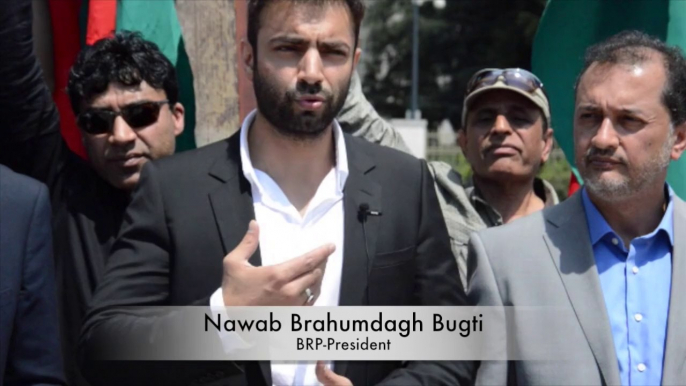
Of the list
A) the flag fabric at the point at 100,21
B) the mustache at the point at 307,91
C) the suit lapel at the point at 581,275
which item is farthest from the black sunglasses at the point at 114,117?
the suit lapel at the point at 581,275

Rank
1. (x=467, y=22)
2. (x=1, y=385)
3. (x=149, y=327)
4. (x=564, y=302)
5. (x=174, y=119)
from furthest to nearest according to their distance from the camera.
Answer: (x=467, y=22) → (x=174, y=119) → (x=564, y=302) → (x=149, y=327) → (x=1, y=385)

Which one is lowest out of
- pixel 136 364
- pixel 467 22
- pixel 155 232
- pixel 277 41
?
pixel 467 22

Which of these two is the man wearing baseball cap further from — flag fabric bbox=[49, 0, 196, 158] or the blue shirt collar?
flag fabric bbox=[49, 0, 196, 158]

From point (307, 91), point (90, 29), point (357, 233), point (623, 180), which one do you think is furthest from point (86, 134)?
point (623, 180)

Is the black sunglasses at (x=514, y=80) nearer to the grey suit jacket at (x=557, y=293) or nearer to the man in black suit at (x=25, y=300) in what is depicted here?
the grey suit jacket at (x=557, y=293)

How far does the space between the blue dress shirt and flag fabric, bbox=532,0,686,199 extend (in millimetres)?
700

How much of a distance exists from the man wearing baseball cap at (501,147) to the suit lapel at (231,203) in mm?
1111

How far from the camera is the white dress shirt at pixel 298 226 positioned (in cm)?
282

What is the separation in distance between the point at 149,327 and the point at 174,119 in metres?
1.22

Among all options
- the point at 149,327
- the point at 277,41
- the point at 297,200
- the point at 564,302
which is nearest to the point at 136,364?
the point at 149,327

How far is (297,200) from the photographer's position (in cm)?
297

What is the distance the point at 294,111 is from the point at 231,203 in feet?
0.98

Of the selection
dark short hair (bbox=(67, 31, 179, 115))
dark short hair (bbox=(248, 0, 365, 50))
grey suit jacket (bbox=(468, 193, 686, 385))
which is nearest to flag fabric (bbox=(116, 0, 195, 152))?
dark short hair (bbox=(67, 31, 179, 115))

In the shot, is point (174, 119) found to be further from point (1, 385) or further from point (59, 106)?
point (1, 385)
